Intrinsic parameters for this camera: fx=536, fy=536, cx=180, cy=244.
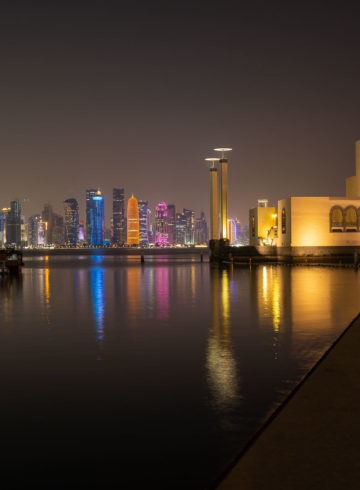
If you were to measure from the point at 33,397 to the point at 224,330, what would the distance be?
20.7 ft

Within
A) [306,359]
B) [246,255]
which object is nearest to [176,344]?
[306,359]

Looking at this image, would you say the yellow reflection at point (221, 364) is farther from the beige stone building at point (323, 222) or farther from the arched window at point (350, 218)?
the arched window at point (350, 218)

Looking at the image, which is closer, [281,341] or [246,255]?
[281,341]

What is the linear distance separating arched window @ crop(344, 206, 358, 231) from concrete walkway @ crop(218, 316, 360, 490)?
53635 millimetres

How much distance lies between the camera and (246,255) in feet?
213

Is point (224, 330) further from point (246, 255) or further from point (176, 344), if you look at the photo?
point (246, 255)

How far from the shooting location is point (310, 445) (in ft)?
15.8

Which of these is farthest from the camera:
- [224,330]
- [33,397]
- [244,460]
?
[224,330]

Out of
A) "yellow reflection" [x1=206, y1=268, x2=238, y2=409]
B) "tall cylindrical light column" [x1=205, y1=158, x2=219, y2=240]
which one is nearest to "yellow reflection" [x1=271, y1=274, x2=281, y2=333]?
"yellow reflection" [x1=206, y1=268, x2=238, y2=409]

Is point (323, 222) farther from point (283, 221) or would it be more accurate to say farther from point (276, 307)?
point (276, 307)

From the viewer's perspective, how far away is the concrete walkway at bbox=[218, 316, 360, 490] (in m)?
4.10

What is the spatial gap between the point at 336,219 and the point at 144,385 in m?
53.6

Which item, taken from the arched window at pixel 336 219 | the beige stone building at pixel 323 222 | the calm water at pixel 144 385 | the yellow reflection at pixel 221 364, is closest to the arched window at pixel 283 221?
the beige stone building at pixel 323 222

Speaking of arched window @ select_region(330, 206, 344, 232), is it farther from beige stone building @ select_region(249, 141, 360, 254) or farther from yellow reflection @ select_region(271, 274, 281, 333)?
yellow reflection @ select_region(271, 274, 281, 333)
